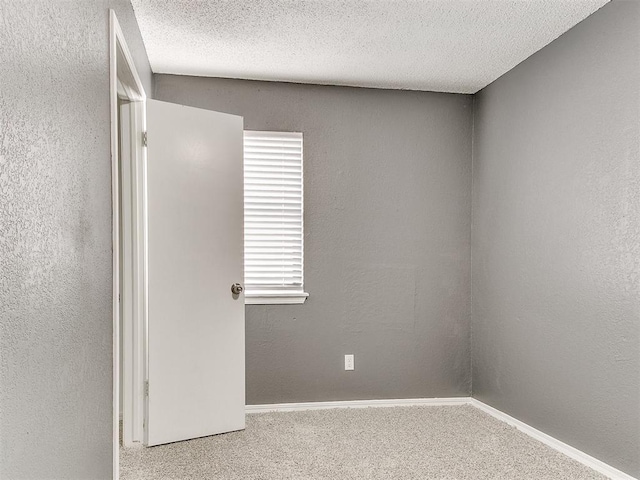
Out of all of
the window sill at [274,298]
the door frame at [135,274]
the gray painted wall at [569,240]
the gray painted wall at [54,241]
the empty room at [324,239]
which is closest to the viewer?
the gray painted wall at [54,241]

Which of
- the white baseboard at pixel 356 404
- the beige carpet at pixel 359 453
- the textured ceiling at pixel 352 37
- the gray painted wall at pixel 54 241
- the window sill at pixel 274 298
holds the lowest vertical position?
the white baseboard at pixel 356 404

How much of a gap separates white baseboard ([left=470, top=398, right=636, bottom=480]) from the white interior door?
1771 millimetres

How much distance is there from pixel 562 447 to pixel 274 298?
2.06 metres

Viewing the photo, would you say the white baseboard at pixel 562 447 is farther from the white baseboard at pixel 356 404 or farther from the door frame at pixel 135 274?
the door frame at pixel 135 274

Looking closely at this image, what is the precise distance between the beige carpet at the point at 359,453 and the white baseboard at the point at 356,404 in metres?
0.15

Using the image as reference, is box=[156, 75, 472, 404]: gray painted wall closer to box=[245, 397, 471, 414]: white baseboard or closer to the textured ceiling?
box=[245, 397, 471, 414]: white baseboard

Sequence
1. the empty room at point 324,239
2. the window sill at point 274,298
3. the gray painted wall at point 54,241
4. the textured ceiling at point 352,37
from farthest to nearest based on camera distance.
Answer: the window sill at point 274,298
the textured ceiling at point 352,37
the empty room at point 324,239
the gray painted wall at point 54,241

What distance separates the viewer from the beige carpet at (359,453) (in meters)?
2.76

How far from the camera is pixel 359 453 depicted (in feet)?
9.95

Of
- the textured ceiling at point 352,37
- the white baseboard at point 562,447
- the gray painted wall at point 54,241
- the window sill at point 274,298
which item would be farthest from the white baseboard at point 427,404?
the textured ceiling at point 352,37

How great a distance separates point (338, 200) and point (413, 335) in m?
1.19

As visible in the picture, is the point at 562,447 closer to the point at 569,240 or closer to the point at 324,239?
the point at 569,240

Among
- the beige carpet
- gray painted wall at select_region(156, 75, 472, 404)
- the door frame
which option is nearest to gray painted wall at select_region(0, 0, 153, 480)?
the beige carpet

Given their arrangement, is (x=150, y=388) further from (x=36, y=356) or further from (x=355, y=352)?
(x=36, y=356)
